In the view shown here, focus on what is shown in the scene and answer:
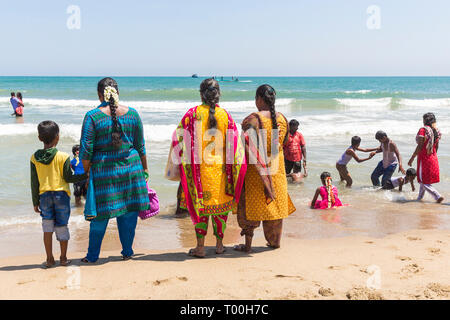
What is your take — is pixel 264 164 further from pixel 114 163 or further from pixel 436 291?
pixel 436 291

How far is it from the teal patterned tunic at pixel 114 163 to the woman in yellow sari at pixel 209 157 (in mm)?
388

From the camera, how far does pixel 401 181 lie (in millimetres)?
8023

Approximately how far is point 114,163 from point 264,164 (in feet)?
4.40

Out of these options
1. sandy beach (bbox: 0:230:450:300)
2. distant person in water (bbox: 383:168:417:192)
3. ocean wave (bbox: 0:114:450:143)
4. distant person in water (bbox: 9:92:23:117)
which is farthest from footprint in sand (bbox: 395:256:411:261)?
distant person in water (bbox: 9:92:23:117)

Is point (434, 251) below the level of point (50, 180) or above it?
below

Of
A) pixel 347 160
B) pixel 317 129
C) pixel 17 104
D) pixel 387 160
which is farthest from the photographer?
pixel 17 104

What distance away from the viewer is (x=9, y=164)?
9703 mm

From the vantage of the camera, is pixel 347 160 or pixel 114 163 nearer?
pixel 114 163

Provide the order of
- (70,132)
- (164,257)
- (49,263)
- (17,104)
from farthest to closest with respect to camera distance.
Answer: (17,104) → (70,132) → (164,257) → (49,263)

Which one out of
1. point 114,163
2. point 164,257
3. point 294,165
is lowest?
point 164,257

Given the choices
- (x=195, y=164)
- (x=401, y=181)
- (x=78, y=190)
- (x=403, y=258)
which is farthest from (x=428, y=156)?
(x=78, y=190)

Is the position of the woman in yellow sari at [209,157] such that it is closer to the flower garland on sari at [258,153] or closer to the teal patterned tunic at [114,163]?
the flower garland on sari at [258,153]

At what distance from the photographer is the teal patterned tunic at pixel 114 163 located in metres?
3.80
